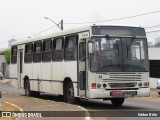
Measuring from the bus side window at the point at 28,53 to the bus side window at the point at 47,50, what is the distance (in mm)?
2322

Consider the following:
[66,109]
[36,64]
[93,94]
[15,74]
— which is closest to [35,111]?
[66,109]

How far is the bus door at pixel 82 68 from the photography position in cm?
1944

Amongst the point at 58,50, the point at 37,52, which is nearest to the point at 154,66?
the point at 37,52

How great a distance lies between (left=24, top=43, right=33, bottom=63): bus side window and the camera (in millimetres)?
26688

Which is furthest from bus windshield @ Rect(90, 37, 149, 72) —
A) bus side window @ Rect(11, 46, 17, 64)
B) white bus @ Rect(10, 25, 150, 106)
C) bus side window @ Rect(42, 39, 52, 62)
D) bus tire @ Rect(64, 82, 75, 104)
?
bus side window @ Rect(11, 46, 17, 64)

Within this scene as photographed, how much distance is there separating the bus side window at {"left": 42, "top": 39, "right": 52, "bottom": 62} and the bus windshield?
16.9 feet

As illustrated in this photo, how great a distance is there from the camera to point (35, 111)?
1712 cm

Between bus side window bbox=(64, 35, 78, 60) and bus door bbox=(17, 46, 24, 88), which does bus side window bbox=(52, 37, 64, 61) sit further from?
bus door bbox=(17, 46, 24, 88)

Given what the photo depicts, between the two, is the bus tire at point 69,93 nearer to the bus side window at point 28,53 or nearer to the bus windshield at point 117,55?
the bus windshield at point 117,55

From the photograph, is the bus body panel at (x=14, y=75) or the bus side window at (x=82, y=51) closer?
the bus side window at (x=82, y=51)

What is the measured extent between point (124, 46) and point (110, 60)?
33.3 inches

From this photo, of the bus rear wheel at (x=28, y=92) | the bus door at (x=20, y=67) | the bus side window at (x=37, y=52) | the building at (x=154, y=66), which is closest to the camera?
the bus side window at (x=37, y=52)

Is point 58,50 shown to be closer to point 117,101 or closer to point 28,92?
point 117,101

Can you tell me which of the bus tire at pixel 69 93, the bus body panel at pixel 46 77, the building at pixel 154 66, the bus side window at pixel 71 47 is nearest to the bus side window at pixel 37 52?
the bus body panel at pixel 46 77
